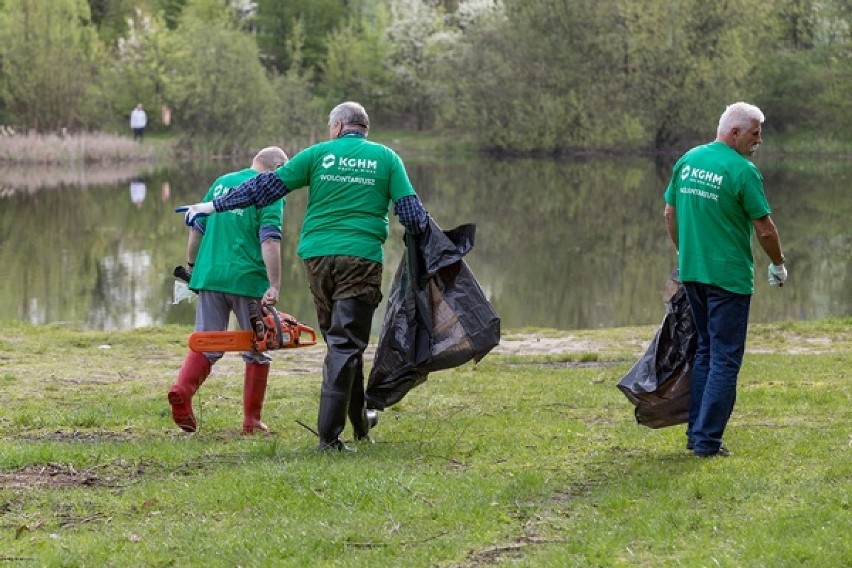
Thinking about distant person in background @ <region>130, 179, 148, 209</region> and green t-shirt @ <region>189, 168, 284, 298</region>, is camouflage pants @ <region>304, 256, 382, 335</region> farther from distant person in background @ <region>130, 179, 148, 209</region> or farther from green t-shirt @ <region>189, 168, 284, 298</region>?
distant person in background @ <region>130, 179, 148, 209</region>

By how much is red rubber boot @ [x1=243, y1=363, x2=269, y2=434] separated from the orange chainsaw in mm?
307

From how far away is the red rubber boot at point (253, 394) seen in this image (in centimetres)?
927

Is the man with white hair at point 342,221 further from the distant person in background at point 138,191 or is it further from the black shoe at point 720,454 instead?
the distant person in background at point 138,191

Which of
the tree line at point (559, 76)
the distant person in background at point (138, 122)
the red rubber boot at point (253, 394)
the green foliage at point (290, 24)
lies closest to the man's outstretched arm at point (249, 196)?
the red rubber boot at point (253, 394)

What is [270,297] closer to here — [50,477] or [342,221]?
[342,221]

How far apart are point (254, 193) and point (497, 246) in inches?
849

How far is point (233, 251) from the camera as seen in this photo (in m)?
9.18

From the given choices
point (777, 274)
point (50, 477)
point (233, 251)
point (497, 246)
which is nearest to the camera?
point (50, 477)

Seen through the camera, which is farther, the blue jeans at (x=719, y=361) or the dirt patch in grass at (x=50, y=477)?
the blue jeans at (x=719, y=361)

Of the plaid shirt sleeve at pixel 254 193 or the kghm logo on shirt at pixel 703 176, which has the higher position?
the kghm logo on shirt at pixel 703 176

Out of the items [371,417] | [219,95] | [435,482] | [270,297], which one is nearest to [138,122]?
[219,95]

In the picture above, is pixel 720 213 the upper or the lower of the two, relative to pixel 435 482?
upper

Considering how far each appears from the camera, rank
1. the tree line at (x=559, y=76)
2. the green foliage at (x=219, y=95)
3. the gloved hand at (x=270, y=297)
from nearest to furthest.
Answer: the gloved hand at (x=270, y=297) → the green foliage at (x=219, y=95) → the tree line at (x=559, y=76)

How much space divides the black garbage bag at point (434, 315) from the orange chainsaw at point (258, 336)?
0.74 metres
